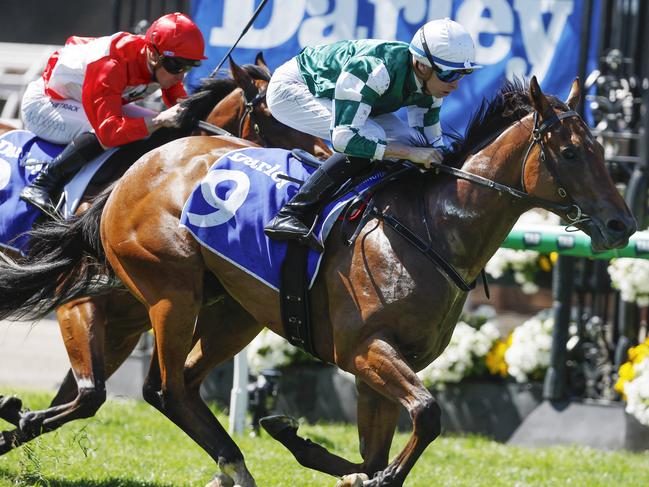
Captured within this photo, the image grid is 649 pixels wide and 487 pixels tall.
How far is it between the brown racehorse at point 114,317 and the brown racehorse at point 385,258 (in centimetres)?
32

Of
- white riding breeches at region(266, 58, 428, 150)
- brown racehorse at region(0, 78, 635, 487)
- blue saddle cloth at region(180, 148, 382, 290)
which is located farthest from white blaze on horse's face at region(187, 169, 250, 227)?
white riding breeches at region(266, 58, 428, 150)

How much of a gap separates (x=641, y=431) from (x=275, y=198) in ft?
12.7

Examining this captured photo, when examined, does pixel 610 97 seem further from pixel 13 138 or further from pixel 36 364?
pixel 36 364

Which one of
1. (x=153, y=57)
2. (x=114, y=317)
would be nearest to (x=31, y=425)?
(x=114, y=317)

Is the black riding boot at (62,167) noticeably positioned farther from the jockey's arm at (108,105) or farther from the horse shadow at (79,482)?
the horse shadow at (79,482)

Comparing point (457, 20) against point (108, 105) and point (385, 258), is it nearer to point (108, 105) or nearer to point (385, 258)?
point (108, 105)

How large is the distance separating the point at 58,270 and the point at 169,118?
95 cm

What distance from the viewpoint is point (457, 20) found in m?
8.71

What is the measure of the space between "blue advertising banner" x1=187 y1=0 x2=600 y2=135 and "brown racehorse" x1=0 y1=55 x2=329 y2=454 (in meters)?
2.33

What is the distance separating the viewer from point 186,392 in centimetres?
557

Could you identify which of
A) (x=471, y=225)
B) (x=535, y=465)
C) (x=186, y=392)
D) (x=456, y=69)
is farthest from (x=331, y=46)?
(x=535, y=465)

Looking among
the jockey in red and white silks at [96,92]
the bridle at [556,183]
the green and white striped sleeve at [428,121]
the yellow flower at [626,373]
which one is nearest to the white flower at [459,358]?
the yellow flower at [626,373]

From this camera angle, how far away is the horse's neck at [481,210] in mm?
4852

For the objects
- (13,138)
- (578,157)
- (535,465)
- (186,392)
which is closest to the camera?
(578,157)
